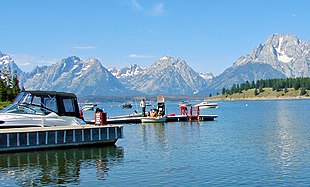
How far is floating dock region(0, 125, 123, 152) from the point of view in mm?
42688

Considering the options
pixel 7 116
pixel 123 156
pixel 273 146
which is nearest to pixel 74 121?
pixel 7 116

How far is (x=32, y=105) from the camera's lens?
48.2m

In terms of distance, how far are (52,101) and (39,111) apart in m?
1.88

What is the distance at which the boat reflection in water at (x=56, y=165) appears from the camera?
31875mm

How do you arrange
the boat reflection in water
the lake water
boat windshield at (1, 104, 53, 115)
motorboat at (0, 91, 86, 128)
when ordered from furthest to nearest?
boat windshield at (1, 104, 53, 115) < motorboat at (0, 91, 86, 128) < the boat reflection in water < the lake water

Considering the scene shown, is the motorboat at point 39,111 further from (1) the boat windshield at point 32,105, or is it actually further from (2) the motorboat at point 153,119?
(2) the motorboat at point 153,119

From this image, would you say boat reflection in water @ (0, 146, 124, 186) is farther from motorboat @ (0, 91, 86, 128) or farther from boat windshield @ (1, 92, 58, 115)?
boat windshield @ (1, 92, 58, 115)

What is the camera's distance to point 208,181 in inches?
1195

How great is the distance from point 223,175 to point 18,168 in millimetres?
15219

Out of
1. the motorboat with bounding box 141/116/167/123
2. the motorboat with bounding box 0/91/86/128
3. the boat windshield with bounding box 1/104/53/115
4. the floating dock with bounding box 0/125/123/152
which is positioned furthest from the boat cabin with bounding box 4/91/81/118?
the motorboat with bounding box 141/116/167/123

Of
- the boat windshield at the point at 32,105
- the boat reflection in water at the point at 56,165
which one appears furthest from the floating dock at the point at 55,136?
the boat windshield at the point at 32,105

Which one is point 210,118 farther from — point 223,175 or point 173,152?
point 223,175

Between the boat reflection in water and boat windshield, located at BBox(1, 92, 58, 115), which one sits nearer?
the boat reflection in water

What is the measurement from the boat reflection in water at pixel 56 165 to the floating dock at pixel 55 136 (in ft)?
2.81
